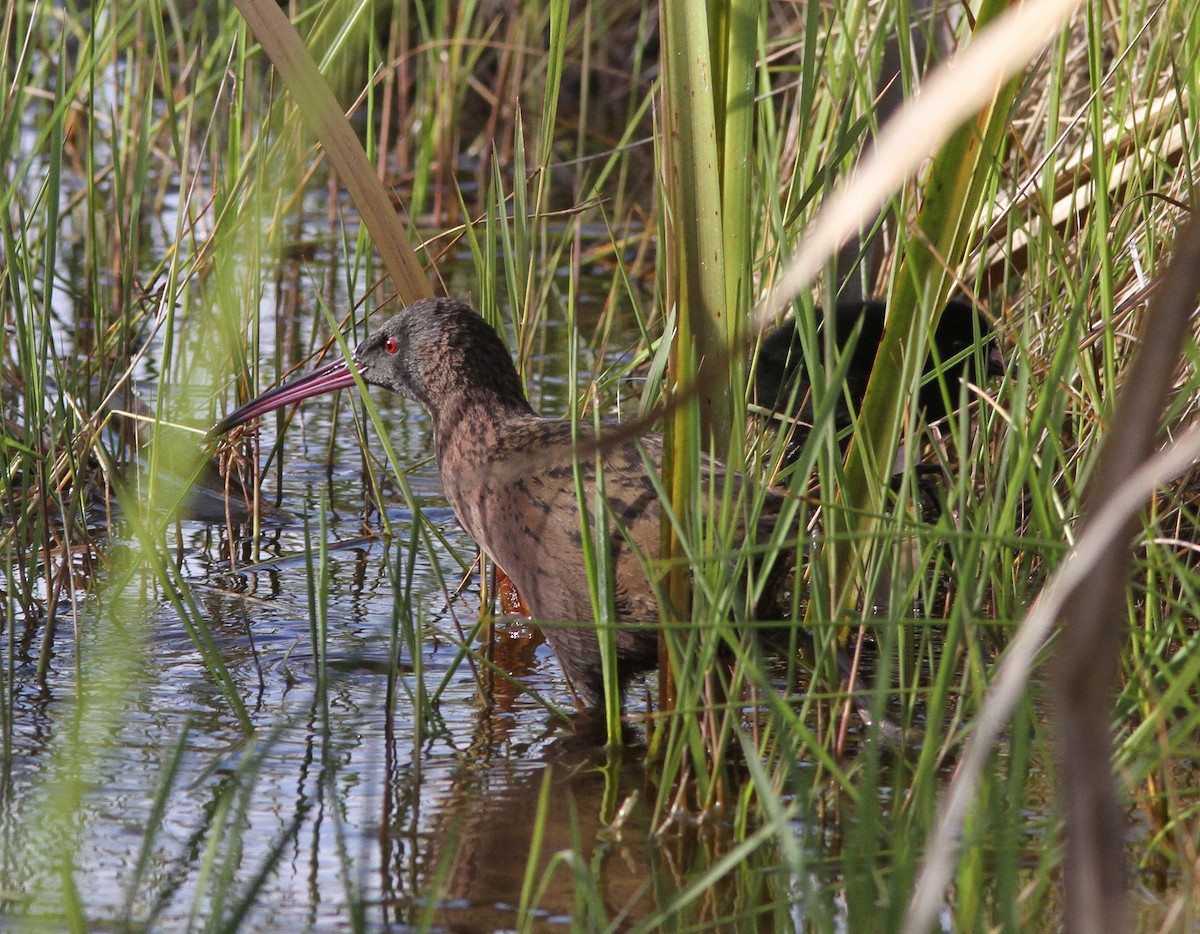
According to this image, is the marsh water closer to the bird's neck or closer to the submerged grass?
the submerged grass

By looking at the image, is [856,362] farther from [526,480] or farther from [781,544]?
[781,544]

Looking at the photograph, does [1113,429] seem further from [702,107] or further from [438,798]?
[438,798]

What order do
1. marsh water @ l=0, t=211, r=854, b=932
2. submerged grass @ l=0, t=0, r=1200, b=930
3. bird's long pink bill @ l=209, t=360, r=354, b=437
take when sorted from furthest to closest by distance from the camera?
1. bird's long pink bill @ l=209, t=360, r=354, b=437
2. marsh water @ l=0, t=211, r=854, b=932
3. submerged grass @ l=0, t=0, r=1200, b=930

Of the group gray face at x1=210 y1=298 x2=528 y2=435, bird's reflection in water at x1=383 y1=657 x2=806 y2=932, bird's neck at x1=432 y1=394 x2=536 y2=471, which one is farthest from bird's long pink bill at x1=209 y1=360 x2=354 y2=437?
bird's reflection in water at x1=383 y1=657 x2=806 y2=932

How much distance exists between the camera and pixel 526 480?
246cm

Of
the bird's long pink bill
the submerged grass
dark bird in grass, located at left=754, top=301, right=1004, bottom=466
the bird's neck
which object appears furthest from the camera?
dark bird in grass, located at left=754, top=301, right=1004, bottom=466

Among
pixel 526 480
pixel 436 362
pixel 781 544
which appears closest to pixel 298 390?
pixel 436 362

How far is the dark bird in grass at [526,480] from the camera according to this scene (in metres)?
2.30

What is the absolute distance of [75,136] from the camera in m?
6.25

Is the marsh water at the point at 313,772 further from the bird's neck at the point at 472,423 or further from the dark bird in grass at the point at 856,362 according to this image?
the dark bird in grass at the point at 856,362

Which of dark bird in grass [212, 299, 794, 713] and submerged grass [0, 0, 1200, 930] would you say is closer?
submerged grass [0, 0, 1200, 930]

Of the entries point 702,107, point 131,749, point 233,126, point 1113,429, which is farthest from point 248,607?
point 1113,429

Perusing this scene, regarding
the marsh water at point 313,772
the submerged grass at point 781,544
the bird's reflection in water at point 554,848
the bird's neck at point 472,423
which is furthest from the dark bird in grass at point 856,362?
the bird's reflection in water at point 554,848

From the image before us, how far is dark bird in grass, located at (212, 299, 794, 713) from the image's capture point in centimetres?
230
